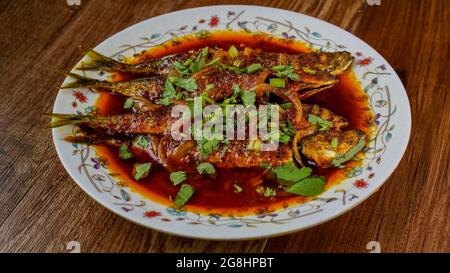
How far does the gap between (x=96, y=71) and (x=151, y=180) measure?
2.23 feet

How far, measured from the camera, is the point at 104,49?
2.46m

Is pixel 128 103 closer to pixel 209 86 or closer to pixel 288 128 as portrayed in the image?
pixel 209 86

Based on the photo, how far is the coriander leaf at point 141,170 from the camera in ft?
6.50

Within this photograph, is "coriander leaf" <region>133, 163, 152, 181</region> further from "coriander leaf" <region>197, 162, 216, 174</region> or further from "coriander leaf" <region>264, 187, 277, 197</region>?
"coriander leaf" <region>264, 187, 277, 197</region>

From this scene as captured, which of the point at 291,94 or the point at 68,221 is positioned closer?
the point at 68,221

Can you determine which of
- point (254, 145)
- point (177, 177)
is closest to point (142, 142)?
point (177, 177)

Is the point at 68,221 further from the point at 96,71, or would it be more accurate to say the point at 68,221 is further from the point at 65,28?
the point at 65,28

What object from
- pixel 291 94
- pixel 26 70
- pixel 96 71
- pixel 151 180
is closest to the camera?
pixel 151 180

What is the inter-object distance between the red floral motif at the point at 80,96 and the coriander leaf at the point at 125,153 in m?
0.31

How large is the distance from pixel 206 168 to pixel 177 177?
12 centimetres

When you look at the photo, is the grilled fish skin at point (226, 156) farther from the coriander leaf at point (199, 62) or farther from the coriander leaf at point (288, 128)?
the coriander leaf at point (199, 62)

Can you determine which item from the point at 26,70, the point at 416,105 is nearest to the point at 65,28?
the point at 26,70

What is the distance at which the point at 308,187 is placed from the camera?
6.19 feet
